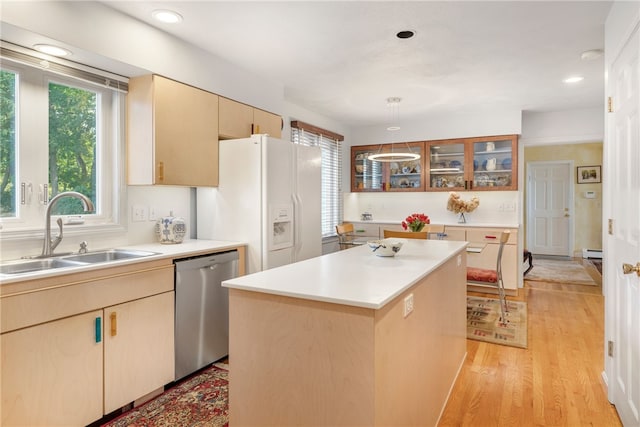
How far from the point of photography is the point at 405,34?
2791 millimetres

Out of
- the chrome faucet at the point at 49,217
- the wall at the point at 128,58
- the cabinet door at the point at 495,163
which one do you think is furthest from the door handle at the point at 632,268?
the cabinet door at the point at 495,163

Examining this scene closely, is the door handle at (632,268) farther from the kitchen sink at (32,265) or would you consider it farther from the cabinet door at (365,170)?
the cabinet door at (365,170)

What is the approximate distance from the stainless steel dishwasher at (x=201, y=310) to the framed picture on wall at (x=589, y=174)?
7.89 metres

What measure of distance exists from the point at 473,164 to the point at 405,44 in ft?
9.48

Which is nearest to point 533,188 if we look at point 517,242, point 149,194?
point 517,242

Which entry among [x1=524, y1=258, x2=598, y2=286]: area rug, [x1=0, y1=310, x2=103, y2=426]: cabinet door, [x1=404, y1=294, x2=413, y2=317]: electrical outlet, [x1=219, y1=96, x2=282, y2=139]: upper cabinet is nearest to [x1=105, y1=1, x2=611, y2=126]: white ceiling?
[x1=219, y1=96, x2=282, y2=139]: upper cabinet

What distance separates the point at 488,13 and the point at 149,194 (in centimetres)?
279

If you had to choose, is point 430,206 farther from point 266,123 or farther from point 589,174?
point 589,174

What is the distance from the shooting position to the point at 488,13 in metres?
2.49

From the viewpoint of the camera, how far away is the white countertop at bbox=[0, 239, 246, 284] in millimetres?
1753

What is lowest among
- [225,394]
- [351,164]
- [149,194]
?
[225,394]

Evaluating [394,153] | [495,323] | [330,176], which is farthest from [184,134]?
[495,323]

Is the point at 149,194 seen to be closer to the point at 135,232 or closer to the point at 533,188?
the point at 135,232

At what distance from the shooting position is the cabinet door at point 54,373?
1693mm
